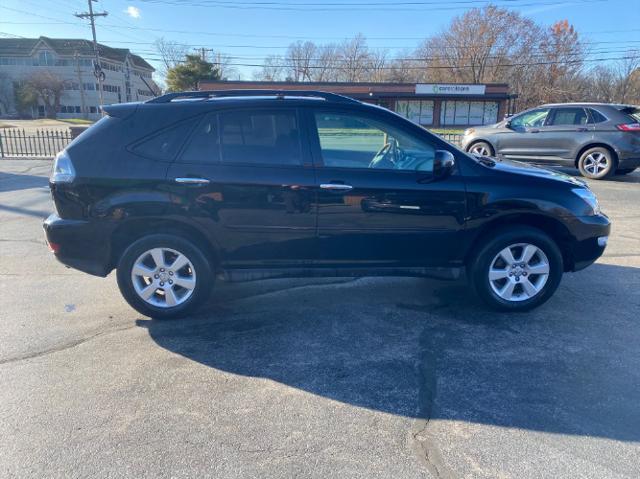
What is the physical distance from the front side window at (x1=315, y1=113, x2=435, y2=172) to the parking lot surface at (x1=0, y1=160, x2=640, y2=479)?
135 cm

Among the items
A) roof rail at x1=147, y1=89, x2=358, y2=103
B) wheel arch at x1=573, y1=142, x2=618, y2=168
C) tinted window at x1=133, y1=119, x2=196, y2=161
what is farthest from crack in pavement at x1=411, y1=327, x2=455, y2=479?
wheel arch at x1=573, y1=142, x2=618, y2=168

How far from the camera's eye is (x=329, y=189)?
3.68 m

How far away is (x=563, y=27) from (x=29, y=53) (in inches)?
2962

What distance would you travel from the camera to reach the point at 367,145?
157 inches

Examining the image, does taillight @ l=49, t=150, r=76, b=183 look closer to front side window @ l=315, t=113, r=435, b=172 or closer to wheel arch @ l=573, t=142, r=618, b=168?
front side window @ l=315, t=113, r=435, b=172

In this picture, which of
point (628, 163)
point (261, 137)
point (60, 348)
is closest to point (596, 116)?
point (628, 163)

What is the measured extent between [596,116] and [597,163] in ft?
3.74

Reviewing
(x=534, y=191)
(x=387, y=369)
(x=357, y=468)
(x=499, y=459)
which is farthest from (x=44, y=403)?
(x=534, y=191)

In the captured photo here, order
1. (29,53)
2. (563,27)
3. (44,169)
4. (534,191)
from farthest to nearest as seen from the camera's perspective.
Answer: (29,53)
(563,27)
(44,169)
(534,191)

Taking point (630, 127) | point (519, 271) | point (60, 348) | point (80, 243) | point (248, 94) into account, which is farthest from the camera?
point (630, 127)

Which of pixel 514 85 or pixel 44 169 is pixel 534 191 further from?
pixel 514 85

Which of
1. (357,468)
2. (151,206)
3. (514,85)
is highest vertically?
(514,85)

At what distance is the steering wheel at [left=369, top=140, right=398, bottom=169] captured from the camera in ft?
12.6

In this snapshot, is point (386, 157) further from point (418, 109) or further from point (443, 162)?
point (418, 109)
